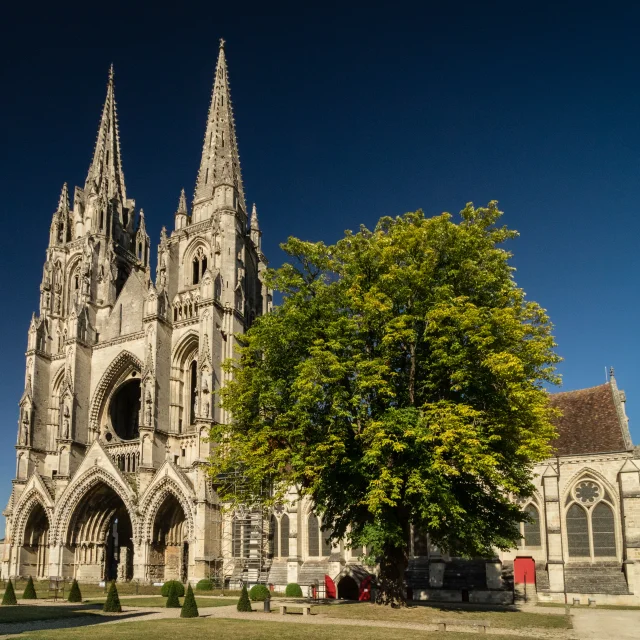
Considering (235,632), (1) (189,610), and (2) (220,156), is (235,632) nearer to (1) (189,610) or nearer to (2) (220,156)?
(1) (189,610)

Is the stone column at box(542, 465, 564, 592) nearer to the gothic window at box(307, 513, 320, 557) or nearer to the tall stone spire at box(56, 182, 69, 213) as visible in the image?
the gothic window at box(307, 513, 320, 557)

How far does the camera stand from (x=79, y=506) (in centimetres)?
4734

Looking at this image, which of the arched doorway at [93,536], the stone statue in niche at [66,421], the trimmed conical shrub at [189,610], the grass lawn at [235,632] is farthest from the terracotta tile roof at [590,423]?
the stone statue in niche at [66,421]

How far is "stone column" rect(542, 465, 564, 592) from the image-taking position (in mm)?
31984

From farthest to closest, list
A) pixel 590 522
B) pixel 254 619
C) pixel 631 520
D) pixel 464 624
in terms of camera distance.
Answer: pixel 590 522 < pixel 631 520 < pixel 254 619 < pixel 464 624

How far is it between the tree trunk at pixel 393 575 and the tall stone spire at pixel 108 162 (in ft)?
156

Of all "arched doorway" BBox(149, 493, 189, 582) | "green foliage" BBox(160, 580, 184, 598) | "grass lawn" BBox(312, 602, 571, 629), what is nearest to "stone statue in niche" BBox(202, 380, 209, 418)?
"arched doorway" BBox(149, 493, 189, 582)

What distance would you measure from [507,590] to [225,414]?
2200 centimetres

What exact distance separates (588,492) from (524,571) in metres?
5.15

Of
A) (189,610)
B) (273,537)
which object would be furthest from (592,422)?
(189,610)

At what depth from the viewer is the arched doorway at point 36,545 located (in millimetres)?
48250

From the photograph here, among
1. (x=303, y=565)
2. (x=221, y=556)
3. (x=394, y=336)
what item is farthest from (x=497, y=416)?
(x=221, y=556)

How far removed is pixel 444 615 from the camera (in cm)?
2134

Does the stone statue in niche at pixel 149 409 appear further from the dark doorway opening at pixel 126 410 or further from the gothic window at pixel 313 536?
the gothic window at pixel 313 536
